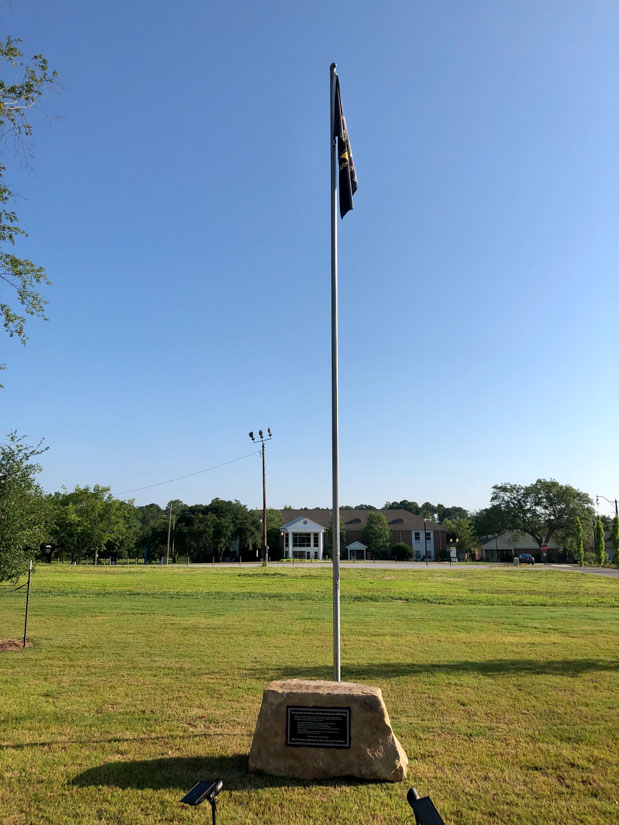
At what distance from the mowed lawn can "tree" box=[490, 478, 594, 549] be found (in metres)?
80.8

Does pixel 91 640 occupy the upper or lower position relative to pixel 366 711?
lower

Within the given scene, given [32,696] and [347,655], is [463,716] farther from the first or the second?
[32,696]

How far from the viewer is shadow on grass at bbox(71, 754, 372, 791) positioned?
207 inches

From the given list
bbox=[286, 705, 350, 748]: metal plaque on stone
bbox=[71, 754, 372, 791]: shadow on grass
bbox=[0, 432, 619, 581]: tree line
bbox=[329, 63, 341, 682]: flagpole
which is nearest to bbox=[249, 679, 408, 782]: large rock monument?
bbox=[286, 705, 350, 748]: metal plaque on stone

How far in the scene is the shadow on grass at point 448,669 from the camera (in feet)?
30.7

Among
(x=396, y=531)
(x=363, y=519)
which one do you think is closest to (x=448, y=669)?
(x=396, y=531)

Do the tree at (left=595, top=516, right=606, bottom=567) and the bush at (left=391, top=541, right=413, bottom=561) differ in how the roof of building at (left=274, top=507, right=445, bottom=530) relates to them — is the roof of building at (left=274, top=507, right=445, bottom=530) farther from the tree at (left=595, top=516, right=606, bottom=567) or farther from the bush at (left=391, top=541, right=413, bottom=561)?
the tree at (left=595, top=516, right=606, bottom=567)

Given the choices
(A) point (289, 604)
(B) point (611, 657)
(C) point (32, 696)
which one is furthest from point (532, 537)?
(C) point (32, 696)

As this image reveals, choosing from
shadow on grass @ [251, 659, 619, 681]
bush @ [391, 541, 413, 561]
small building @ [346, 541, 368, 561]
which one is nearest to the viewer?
shadow on grass @ [251, 659, 619, 681]

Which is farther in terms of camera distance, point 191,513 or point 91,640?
point 191,513

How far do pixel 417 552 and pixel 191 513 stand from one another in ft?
122

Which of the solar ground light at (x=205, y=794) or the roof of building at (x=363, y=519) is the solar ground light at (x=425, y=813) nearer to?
the solar ground light at (x=205, y=794)

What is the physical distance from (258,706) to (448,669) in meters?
3.91

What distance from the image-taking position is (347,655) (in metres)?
11.0
